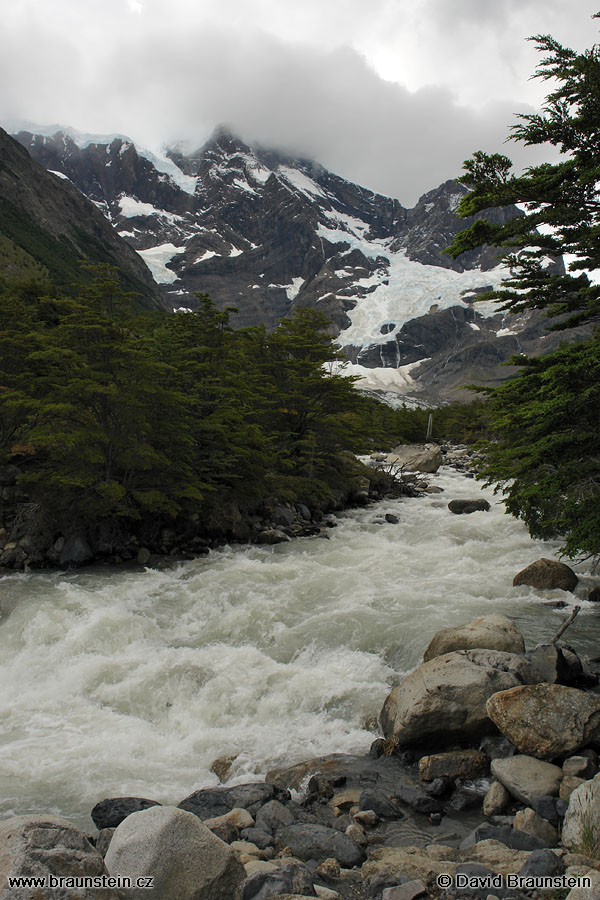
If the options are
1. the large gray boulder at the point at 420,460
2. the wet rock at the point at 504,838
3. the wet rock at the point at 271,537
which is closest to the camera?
the wet rock at the point at 504,838

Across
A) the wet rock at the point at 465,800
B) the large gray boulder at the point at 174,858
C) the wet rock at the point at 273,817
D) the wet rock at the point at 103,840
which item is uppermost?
the large gray boulder at the point at 174,858

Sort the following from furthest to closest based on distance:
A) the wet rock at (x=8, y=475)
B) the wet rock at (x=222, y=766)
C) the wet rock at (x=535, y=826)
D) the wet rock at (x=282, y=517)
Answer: the wet rock at (x=282, y=517)
the wet rock at (x=8, y=475)
the wet rock at (x=222, y=766)
the wet rock at (x=535, y=826)

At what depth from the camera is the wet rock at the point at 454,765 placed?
20.2 ft

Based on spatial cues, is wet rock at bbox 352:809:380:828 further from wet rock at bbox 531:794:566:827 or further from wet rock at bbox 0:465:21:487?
wet rock at bbox 0:465:21:487

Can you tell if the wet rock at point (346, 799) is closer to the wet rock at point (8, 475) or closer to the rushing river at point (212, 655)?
the rushing river at point (212, 655)

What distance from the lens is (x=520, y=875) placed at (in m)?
Answer: 3.96

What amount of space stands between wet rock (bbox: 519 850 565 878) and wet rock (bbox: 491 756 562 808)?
1.34 metres

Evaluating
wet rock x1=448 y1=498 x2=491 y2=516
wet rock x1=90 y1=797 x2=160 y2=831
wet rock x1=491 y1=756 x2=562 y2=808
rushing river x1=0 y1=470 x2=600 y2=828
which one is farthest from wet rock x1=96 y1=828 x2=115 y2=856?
wet rock x1=448 y1=498 x2=491 y2=516

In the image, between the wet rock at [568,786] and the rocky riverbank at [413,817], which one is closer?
the rocky riverbank at [413,817]

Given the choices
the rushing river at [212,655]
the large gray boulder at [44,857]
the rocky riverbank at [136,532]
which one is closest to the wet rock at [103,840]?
the rushing river at [212,655]

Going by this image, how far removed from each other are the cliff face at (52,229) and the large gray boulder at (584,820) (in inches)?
2965

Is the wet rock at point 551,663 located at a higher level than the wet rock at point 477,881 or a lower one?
lower

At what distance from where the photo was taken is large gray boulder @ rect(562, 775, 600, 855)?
4.27 metres

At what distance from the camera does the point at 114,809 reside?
5688mm
